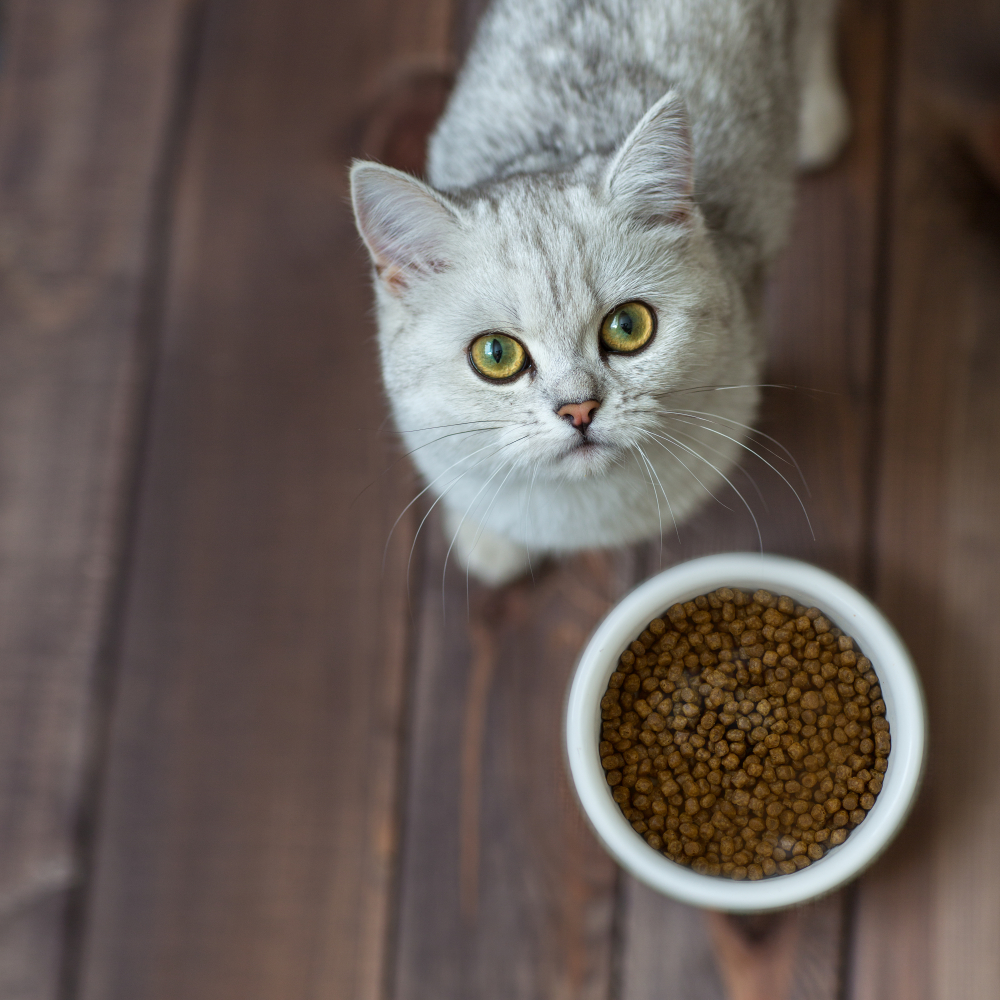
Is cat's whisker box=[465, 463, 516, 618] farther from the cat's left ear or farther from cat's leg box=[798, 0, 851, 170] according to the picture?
cat's leg box=[798, 0, 851, 170]

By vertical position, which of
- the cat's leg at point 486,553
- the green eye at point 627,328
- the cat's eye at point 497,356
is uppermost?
the green eye at point 627,328

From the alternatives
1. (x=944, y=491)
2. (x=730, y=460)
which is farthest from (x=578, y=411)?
(x=944, y=491)

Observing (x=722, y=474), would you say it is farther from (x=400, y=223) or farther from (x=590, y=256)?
(x=400, y=223)

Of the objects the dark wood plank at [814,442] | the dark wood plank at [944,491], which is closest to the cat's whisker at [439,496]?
the dark wood plank at [814,442]

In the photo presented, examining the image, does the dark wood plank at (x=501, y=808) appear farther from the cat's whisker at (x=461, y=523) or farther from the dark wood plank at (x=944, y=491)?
the dark wood plank at (x=944, y=491)

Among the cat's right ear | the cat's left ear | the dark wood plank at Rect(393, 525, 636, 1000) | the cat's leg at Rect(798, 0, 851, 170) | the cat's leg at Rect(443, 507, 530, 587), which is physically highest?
the cat's leg at Rect(798, 0, 851, 170)

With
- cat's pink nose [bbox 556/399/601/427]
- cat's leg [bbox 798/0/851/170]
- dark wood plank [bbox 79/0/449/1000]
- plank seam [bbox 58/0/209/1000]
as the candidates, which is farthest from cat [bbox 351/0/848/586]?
plank seam [bbox 58/0/209/1000]

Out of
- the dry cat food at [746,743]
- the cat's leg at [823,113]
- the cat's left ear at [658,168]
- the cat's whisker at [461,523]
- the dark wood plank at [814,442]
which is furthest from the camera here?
the cat's leg at [823,113]
